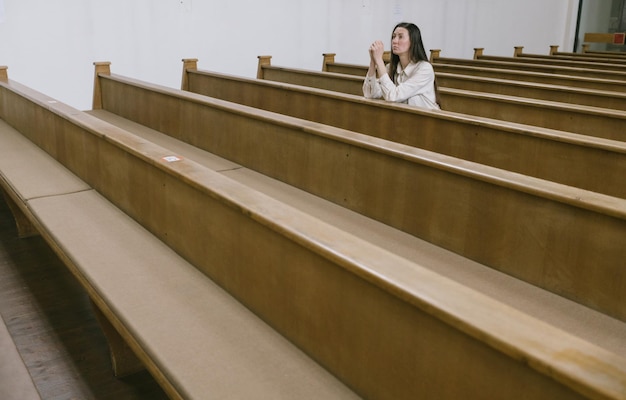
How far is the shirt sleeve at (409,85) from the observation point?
3.16m

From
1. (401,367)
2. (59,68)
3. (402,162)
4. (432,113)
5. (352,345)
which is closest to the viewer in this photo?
(401,367)

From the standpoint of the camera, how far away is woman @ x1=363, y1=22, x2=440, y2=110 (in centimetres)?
317

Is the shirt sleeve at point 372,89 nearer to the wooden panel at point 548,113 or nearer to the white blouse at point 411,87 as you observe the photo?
the white blouse at point 411,87

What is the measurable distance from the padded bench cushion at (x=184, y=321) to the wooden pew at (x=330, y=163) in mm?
111

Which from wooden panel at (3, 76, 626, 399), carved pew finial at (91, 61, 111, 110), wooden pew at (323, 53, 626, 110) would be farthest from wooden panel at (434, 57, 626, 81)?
wooden panel at (3, 76, 626, 399)

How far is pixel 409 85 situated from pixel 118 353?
198 cm

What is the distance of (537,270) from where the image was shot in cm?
176

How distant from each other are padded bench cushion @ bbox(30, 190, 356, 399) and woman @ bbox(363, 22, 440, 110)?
1.56 m

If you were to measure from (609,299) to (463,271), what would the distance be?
395 millimetres

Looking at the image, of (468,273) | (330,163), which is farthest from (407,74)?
(468,273)

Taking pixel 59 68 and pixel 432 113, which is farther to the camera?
pixel 59 68

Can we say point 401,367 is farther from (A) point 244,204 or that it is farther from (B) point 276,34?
(B) point 276,34

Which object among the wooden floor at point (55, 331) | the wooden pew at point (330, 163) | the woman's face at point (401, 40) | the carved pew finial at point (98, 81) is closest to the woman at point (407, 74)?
the woman's face at point (401, 40)

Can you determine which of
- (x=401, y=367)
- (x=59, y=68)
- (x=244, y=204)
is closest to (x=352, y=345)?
(x=401, y=367)
